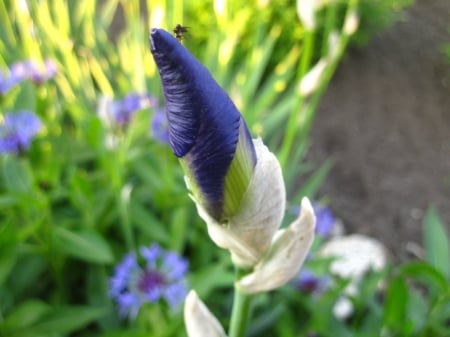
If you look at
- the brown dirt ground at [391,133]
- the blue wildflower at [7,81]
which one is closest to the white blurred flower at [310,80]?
the blue wildflower at [7,81]

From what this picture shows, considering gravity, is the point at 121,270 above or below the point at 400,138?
above

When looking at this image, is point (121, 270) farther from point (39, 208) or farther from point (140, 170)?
point (140, 170)

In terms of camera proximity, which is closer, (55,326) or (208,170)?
(208,170)

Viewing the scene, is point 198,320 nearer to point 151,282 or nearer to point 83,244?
point 151,282

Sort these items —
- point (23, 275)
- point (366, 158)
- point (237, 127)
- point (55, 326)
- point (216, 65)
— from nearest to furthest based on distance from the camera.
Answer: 1. point (237, 127)
2. point (55, 326)
3. point (23, 275)
4. point (216, 65)
5. point (366, 158)

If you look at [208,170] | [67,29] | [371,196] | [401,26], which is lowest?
[371,196]

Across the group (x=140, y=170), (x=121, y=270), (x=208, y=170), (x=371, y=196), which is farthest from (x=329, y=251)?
(x=208, y=170)
